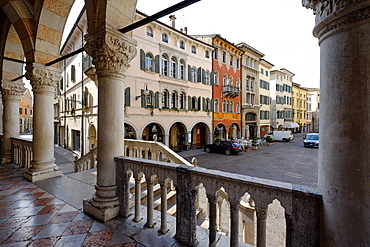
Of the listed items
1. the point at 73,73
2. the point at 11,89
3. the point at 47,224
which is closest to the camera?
the point at 47,224

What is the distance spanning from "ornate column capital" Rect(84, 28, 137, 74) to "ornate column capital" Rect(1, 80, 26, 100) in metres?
5.28

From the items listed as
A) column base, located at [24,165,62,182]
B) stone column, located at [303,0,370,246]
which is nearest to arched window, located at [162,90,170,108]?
column base, located at [24,165,62,182]

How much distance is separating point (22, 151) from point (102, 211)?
5.17 meters

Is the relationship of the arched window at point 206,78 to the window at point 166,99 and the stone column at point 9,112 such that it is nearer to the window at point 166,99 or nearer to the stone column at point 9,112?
the window at point 166,99

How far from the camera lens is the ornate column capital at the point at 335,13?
46.3 inches

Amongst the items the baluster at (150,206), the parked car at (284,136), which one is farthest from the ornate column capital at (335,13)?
the parked car at (284,136)

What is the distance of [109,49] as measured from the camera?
2805 mm

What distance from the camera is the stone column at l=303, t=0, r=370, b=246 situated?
1.19 m

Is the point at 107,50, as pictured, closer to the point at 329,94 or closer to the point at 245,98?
the point at 329,94

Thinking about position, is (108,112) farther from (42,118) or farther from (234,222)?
(42,118)

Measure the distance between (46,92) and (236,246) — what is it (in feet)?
17.5

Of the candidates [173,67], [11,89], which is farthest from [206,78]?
[11,89]

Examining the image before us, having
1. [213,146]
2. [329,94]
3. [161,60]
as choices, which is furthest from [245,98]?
[329,94]

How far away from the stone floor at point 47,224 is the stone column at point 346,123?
2.08m
